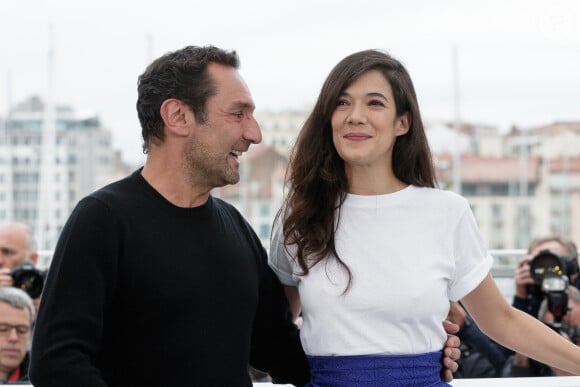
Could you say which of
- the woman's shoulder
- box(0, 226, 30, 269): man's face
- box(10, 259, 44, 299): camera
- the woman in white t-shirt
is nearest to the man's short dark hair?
the woman in white t-shirt

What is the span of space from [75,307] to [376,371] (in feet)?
2.05

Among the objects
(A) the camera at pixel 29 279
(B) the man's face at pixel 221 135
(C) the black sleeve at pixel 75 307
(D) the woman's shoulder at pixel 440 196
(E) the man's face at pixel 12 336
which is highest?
(B) the man's face at pixel 221 135

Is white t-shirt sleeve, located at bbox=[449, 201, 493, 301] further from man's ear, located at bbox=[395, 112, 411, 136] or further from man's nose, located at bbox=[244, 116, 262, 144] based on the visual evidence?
man's nose, located at bbox=[244, 116, 262, 144]

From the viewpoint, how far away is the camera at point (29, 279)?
4.43 m

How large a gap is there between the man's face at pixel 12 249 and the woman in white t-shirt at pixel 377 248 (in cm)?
331

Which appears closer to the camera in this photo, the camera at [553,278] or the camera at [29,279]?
the camera at [553,278]

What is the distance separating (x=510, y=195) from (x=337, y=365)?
138ft

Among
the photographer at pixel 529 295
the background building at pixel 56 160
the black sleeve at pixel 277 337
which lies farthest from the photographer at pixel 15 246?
the background building at pixel 56 160

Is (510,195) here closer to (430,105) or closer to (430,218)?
(430,105)

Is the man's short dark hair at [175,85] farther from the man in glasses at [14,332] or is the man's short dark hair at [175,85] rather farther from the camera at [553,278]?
the camera at [553,278]

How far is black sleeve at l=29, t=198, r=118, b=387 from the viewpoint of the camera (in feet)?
5.68

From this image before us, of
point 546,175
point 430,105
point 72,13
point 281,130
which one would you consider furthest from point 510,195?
point 72,13

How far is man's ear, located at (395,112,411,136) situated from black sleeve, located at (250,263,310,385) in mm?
419

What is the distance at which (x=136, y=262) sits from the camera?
1844mm
